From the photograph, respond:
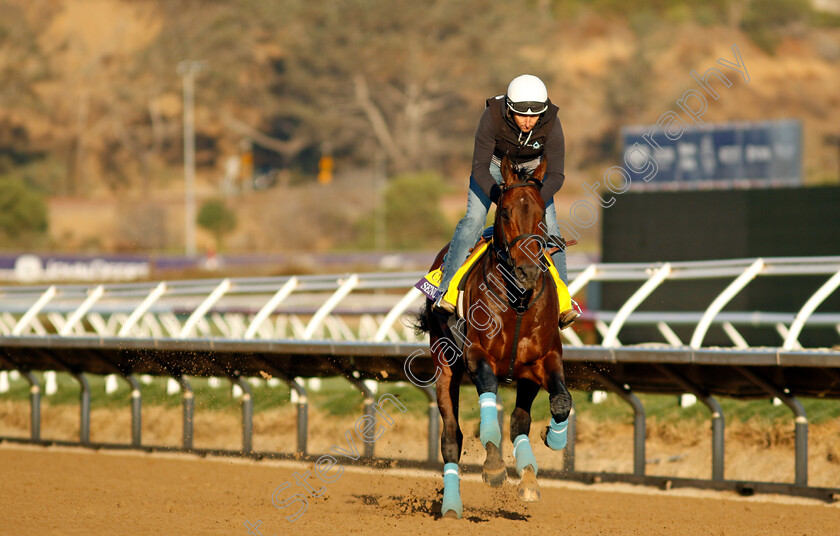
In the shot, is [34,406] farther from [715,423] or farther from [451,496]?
[715,423]

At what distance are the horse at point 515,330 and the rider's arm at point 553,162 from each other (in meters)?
0.09

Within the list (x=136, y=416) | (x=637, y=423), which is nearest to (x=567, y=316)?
(x=637, y=423)

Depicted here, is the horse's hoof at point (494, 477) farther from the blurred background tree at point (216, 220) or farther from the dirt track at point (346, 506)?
the blurred background tree at point (216, 220)

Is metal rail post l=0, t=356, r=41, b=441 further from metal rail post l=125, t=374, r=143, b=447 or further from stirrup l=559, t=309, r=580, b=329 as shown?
stirrup l=559, t=309, r=580, b=329

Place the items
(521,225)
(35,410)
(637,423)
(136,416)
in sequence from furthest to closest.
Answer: (35,410)
(136,416)
(637,423)
(521,225)

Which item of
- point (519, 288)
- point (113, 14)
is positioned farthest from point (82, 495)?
point (113, 14)

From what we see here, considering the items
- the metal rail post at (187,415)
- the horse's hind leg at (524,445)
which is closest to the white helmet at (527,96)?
the horse's hind leg at (524,445)

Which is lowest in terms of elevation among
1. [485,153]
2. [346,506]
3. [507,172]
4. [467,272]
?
[346,506]

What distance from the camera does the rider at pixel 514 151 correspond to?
6.73 m

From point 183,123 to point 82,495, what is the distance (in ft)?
208

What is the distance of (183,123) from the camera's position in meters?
69.7

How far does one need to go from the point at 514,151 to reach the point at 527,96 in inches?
15.7

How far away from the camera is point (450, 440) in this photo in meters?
7.10

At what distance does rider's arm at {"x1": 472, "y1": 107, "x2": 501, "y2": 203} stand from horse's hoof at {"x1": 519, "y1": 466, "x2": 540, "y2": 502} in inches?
60.3
